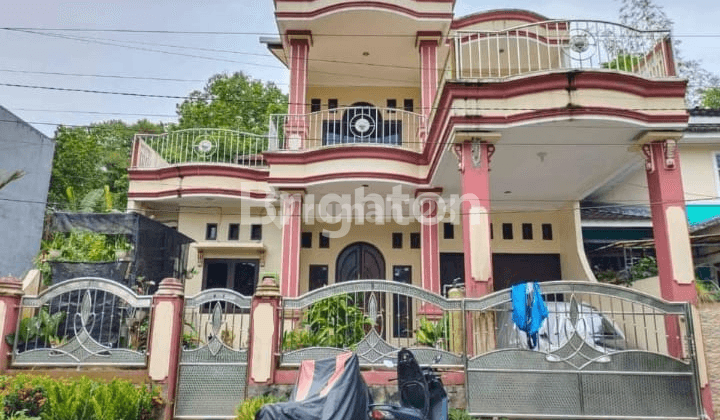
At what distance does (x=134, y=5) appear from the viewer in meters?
9.11

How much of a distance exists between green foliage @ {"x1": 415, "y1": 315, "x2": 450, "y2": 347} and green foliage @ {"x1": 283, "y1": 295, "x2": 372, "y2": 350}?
0.79 meters

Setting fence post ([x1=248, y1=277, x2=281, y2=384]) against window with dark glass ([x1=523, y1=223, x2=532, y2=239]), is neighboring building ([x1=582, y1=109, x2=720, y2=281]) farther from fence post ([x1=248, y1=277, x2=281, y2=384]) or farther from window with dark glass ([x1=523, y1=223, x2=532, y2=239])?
fence post ([x1=248, y1=277, x2=281, y2=384])

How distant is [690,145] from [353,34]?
34.3ft

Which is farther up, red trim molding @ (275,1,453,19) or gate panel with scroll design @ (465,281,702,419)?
red trim molding @ (275,1,453,19)

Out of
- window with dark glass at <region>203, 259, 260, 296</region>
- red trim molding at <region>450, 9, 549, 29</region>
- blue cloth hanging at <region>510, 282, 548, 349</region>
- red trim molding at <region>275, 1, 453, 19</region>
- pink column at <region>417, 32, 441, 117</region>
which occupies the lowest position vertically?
blue cloth hanging at <region>510, 282, 548, 349</region>

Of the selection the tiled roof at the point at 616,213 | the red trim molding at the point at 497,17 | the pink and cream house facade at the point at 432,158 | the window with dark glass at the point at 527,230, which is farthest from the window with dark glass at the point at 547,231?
the red trim molding at the point at 497,17

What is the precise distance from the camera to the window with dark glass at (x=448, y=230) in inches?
507

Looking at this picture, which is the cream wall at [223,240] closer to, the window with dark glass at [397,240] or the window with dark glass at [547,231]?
the window with dark glass at [397,240]

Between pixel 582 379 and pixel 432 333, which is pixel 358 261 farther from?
pixel 582 379

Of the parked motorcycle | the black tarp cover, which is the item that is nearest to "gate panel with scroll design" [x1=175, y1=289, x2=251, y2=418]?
the black tarp cover

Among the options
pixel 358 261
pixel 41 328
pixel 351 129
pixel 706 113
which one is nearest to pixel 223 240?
pixel 358 261

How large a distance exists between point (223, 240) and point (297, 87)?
4767mm

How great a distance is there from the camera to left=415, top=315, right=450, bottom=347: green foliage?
6659 millimetres

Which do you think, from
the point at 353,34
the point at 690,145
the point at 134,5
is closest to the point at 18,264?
the point at 134,5
